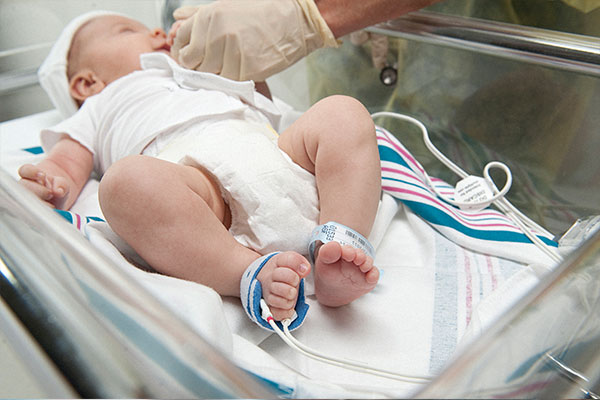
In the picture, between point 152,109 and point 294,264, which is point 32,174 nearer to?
point 152,109

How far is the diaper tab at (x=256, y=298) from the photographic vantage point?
54cm

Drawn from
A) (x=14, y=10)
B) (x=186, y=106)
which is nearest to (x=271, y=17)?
(x=186, y=106)

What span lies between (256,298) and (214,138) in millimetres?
283

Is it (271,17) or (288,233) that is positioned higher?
(271,17)

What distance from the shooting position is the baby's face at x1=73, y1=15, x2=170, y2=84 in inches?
43.4

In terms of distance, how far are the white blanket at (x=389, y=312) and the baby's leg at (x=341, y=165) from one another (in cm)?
6

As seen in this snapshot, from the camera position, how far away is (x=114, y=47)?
44.0 inches

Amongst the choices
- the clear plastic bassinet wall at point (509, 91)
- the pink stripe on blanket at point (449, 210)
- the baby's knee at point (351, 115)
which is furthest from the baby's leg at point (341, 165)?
the clear plastic bassinet wall at point (509, 91)

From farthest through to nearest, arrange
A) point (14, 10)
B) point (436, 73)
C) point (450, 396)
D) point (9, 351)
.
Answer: point (14, 10), point (436, 73), point (9, 351), point (450, 396)

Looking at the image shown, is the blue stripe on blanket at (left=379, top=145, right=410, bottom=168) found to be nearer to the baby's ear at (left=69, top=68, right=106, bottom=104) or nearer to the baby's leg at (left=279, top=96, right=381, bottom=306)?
the baby's leg at (left=279, top=96, right=381, bottom=306)

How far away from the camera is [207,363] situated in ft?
0.95

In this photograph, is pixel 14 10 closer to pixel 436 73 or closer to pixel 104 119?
pixel 104 119

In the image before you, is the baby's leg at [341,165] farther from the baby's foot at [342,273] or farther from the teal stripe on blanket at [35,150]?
the teal stripe on blanket at [35,150]

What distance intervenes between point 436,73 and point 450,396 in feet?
3.04
